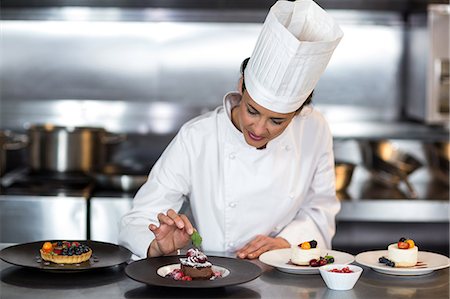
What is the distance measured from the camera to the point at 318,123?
3.29 metres

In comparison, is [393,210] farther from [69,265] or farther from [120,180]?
[69,265]

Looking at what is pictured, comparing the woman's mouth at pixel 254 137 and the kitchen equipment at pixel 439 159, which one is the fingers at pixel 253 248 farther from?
the kitchen equipment at pixel 439 159

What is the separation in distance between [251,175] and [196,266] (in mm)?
752

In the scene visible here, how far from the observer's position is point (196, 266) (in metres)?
2.43

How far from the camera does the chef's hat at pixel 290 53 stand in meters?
2.71

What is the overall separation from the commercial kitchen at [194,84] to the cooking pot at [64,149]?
1cm

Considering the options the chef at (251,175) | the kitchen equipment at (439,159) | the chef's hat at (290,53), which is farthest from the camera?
the kitchen equipment at (439,159)

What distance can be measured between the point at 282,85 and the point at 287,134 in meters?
0.45

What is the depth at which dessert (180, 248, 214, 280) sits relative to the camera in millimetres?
2428

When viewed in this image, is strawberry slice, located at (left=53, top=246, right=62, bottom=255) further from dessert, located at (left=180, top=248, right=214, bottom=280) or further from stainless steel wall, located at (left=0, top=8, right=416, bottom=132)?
stainless steel wall, located at (left=0, top=8, right=416, bottom=132)

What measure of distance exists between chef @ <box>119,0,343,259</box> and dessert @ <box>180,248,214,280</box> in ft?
1.16

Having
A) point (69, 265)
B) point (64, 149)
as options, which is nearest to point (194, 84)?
point (64, 149)

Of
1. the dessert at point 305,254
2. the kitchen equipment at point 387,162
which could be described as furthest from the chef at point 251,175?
the kitchen equipment at point 387,162

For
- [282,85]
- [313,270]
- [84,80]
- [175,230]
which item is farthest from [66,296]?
[84,80]
